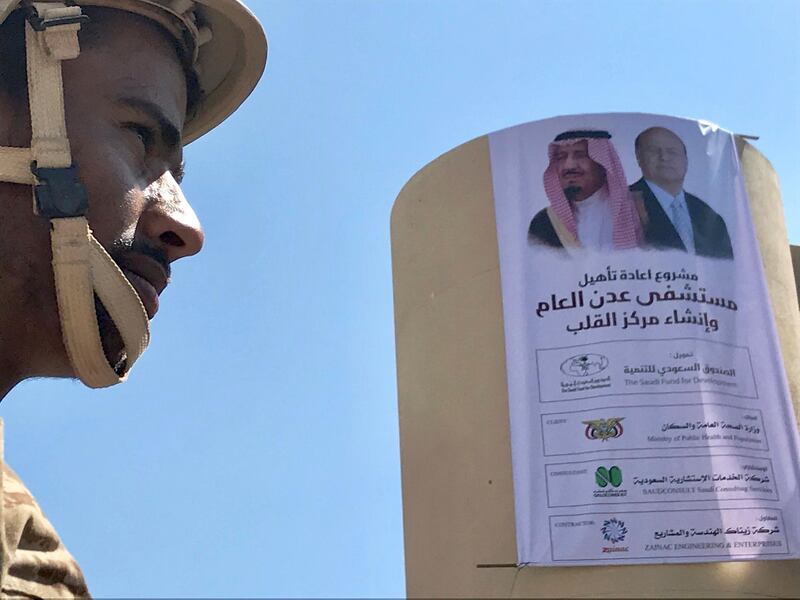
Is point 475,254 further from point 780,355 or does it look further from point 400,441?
point 780,355

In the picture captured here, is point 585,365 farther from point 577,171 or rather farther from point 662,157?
point 662,157

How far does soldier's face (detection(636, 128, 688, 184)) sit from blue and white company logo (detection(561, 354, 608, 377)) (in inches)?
56.5

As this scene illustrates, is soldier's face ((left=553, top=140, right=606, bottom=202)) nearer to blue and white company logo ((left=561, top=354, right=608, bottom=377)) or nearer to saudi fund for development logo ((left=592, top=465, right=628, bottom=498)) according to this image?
blue and white company logo ((left=561, top=354, right=608, bottom=377))

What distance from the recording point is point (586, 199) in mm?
7246

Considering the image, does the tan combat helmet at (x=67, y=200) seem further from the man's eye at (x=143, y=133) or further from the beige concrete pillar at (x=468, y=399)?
the beige concrete pillar at (x=468, y=399)

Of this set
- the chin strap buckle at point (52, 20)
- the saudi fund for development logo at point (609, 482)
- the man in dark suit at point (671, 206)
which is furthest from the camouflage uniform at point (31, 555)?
the man in dark suit at point (671, 206)

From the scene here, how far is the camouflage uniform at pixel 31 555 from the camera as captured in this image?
6.98 feet

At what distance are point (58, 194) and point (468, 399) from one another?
5323mm

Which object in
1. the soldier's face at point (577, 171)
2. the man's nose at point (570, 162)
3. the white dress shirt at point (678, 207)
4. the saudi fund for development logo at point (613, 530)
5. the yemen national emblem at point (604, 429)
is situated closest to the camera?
the saudi fund for development logo at point (613, 530)

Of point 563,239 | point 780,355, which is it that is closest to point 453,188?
point 563,239

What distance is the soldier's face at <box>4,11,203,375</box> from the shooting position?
6.93 feet

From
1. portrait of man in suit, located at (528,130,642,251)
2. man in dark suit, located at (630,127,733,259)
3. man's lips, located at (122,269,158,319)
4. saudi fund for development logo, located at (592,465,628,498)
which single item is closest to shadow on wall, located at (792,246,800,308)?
man in dark suit, located at (630,127,733,259)

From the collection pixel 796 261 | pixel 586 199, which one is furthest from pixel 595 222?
pixel 796 261

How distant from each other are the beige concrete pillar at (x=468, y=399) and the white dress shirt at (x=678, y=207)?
27.0 inches
